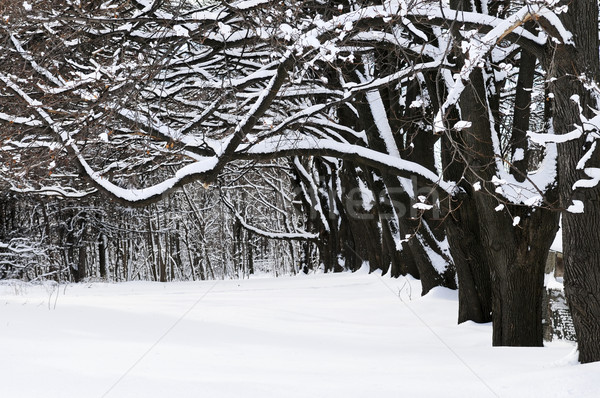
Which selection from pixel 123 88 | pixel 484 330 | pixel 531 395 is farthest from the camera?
pixel 484 330

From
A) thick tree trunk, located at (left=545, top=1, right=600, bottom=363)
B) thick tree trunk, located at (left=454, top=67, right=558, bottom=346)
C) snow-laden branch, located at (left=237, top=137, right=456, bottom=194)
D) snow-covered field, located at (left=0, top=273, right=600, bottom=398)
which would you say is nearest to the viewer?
snow-covered field, located at (left=0, top=273, right=600, bottom=398)

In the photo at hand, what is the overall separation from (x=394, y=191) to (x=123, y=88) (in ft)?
16.0

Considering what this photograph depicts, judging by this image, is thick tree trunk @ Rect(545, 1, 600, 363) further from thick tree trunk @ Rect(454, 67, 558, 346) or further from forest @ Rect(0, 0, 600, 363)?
thick tree trunk @ Rect(454, 67, 558, 346)

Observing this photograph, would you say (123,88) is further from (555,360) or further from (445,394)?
(555,360)

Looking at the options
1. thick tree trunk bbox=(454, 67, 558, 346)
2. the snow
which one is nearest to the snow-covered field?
thick tree trunk bbox=(454, 67, 558, 346)

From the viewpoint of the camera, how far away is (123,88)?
6199 mm

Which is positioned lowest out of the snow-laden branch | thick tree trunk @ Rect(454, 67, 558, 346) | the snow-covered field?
the snow-covered field

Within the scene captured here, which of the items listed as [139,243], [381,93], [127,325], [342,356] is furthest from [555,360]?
[139,243]

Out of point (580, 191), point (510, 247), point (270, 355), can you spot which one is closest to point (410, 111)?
point (510, 247)

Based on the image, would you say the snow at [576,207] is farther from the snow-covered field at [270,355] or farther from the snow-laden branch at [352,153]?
the snow-laden branch at [352,153]

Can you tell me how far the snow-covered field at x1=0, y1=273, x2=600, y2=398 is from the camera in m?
4.87

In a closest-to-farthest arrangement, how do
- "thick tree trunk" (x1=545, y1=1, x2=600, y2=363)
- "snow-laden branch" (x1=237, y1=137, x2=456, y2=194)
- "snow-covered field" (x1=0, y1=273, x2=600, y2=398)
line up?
1. "snow-covered field" (x1=0, y1=273, x2=600, y2=398)
2. "thick tree trunk" (x1=545, y1=1, x2=600, y2=363)
3. "snow-laden branch" (x1=237, y1=137, x2=456, y2=194)

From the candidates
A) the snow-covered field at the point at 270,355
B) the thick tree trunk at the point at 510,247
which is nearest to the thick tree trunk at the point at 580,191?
the snow-covered field at the point at 270,355

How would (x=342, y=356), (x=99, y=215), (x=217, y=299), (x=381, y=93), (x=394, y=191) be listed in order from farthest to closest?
1. (x=99, y=215)
2. (x=217, y=299)
3. (x=381, y=93)
4. (x=394, y=191)
5. (x=342, y=356)
